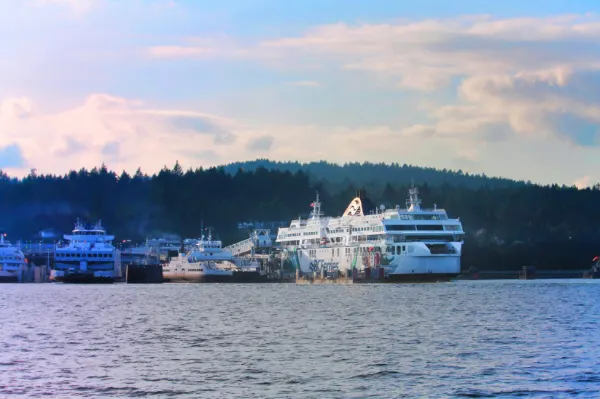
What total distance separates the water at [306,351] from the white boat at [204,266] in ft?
233

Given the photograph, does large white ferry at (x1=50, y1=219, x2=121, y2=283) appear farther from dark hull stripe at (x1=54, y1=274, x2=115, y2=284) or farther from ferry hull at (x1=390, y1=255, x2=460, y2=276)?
ferry hull at (x1=390, y1=255, x2=460, y2=276)

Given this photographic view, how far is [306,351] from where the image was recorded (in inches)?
2026

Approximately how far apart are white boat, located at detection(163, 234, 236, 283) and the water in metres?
71.0

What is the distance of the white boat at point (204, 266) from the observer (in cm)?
15912

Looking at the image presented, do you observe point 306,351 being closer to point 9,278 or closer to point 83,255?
point 83,255

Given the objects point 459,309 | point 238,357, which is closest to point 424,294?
point 459,309

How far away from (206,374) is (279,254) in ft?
407

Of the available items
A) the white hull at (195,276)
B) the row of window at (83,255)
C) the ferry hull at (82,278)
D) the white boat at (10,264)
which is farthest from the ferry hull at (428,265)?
the white boat at (10,264)

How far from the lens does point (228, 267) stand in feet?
534

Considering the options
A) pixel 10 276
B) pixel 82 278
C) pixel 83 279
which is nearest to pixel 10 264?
pixel 10 276

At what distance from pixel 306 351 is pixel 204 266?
111 metres

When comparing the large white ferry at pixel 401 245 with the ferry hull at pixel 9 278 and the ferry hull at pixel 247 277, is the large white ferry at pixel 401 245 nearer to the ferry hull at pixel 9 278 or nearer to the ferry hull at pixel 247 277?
the ferry hull at pixel 247 277

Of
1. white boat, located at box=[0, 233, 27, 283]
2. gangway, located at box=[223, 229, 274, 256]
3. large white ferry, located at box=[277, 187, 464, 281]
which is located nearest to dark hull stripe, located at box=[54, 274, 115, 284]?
white boat, located at box=[0, 233, 27, 283]

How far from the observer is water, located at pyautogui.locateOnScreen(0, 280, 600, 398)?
40.1 metres
